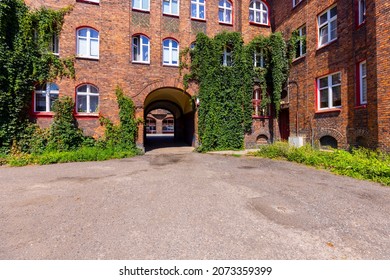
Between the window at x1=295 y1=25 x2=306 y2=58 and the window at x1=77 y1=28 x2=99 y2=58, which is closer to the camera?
the window at x1=77 y1=28 x2=99 y2=58

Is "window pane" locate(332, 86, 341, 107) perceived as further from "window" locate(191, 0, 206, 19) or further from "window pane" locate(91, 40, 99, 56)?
"window pane" locate(91, 40, 99, 56)

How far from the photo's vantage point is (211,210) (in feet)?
12.4

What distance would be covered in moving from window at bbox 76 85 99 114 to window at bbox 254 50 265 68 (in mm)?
11528

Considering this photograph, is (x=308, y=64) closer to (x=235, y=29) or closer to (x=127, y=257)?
(x=235, y=29)

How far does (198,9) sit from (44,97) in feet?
38.1

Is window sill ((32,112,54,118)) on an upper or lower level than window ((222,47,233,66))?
lower

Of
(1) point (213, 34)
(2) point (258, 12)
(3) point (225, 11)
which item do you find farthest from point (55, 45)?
(2) point (258, 12)

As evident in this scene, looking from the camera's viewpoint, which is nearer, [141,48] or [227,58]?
[141,48]

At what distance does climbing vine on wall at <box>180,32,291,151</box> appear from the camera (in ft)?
41.7

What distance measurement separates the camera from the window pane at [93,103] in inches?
453

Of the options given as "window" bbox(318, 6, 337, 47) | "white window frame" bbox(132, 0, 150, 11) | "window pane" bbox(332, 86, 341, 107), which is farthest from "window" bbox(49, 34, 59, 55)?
"window pane" bbox(332, 86, 341, 107)

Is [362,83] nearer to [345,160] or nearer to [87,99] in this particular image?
[345,160]

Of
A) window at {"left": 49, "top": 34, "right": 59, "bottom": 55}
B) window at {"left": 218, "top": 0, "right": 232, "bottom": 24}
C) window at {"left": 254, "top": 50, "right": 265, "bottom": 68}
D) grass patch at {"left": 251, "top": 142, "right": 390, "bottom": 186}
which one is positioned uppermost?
window at {"left": 218, "top": 0, "right": 232, "bottom": 24}

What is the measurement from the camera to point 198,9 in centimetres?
1350
